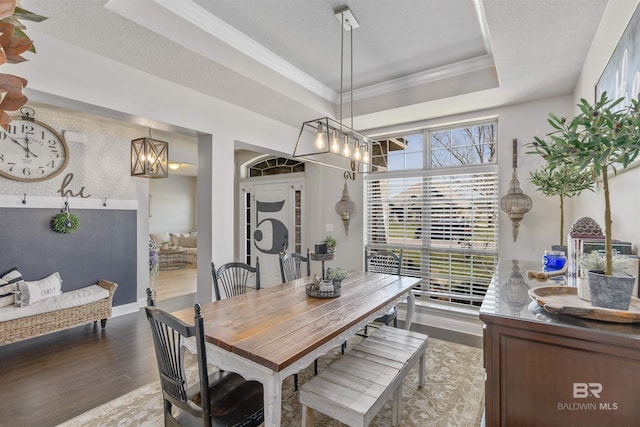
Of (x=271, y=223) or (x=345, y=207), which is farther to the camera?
(x=271, y=223)

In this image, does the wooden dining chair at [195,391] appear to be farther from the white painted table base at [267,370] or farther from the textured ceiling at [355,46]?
the textured ceiling at [355,46]

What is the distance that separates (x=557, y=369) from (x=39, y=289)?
15.8ft

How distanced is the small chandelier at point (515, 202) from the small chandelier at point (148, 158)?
→ 15.0 feet

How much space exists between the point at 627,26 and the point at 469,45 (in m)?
1.51

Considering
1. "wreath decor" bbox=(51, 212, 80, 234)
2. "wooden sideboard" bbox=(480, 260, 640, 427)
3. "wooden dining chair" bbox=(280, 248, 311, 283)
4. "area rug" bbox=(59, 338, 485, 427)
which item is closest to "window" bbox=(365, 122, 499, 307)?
"area rug" bbox=(59, 338, 485, 427)

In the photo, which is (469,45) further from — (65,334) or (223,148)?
(65,334)

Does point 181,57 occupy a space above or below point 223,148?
above

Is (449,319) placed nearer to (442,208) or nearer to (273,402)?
(442,208)

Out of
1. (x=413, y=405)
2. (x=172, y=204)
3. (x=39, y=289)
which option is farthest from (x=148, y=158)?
(x=172, y=204)

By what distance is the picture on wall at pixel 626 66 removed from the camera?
137 centimetres

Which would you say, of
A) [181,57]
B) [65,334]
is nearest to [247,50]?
[181,57]

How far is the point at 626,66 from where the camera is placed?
1500mm

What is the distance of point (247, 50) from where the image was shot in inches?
111

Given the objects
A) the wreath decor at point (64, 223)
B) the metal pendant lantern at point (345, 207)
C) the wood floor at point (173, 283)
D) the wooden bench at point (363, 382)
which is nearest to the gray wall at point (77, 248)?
the wreath decor at point (64, 223)
